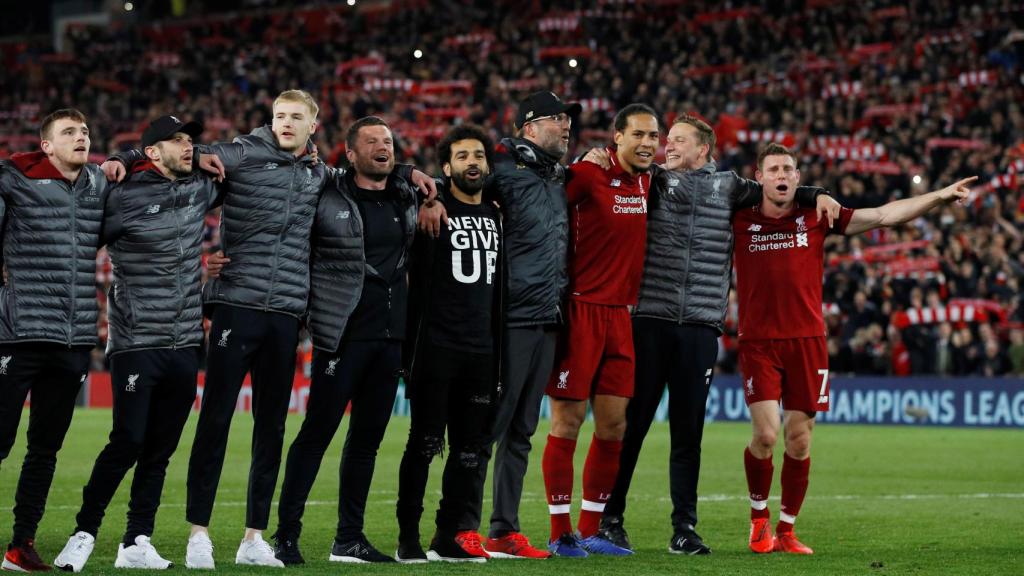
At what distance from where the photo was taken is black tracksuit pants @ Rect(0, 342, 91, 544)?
7648mm

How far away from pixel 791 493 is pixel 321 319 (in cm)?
323

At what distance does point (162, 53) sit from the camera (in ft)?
158

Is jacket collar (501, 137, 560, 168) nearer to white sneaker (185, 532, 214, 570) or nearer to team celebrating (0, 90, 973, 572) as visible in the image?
team celebrating (0, 90, 973, 572)

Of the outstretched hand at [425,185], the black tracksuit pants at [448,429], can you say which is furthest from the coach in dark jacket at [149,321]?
the black tracksuit pants at [448,429]

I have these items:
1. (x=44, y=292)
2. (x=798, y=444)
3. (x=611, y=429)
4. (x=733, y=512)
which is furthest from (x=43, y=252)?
(x=733, y=512)

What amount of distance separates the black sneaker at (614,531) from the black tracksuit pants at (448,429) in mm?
1010

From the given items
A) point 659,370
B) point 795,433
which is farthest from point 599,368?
point 795,433

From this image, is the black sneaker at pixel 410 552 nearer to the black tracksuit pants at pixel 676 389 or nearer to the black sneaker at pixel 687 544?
Answer: the black tracksuit pants at pixel 676 389

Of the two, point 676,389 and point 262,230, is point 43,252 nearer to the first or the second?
point 262,230

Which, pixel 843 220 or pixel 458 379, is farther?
pixel 843 220

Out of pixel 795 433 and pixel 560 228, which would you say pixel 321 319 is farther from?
pixel 795 433

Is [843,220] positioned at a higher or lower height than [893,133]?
lower

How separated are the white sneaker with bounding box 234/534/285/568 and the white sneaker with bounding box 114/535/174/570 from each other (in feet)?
1.34

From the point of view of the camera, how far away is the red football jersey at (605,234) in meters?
8.95
